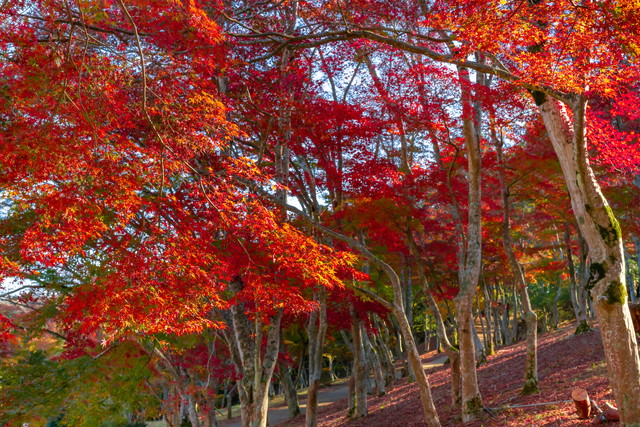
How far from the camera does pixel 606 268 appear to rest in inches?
218

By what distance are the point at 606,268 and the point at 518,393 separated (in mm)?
5571

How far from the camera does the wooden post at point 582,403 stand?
6914mm

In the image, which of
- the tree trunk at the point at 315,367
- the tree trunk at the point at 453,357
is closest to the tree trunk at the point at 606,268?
the tree trunk at the point at 453,357

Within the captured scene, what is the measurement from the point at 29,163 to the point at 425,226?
39.4 ft

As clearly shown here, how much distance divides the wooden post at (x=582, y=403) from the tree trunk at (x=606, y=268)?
1.64 m

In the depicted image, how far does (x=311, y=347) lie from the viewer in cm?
1209

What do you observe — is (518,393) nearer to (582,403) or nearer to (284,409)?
(582,403)

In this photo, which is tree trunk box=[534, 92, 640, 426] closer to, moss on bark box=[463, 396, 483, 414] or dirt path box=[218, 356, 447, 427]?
moss on bark box=[463, 396, 483, 414]

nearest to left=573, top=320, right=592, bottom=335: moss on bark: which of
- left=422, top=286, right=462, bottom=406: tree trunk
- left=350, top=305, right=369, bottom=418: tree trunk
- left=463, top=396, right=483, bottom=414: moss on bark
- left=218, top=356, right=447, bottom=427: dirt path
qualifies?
left=218, top=356, right=447, bottom=427: dirt path

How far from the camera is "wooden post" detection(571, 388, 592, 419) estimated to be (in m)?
6.91

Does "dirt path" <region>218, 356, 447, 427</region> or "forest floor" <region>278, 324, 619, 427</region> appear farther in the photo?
"dirt path" <region>218, 356, 447, 427</region>

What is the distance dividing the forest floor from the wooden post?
11cm

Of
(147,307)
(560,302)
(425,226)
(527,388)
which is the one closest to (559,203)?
(425,226)

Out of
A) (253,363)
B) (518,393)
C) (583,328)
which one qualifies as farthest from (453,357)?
(583,328)
